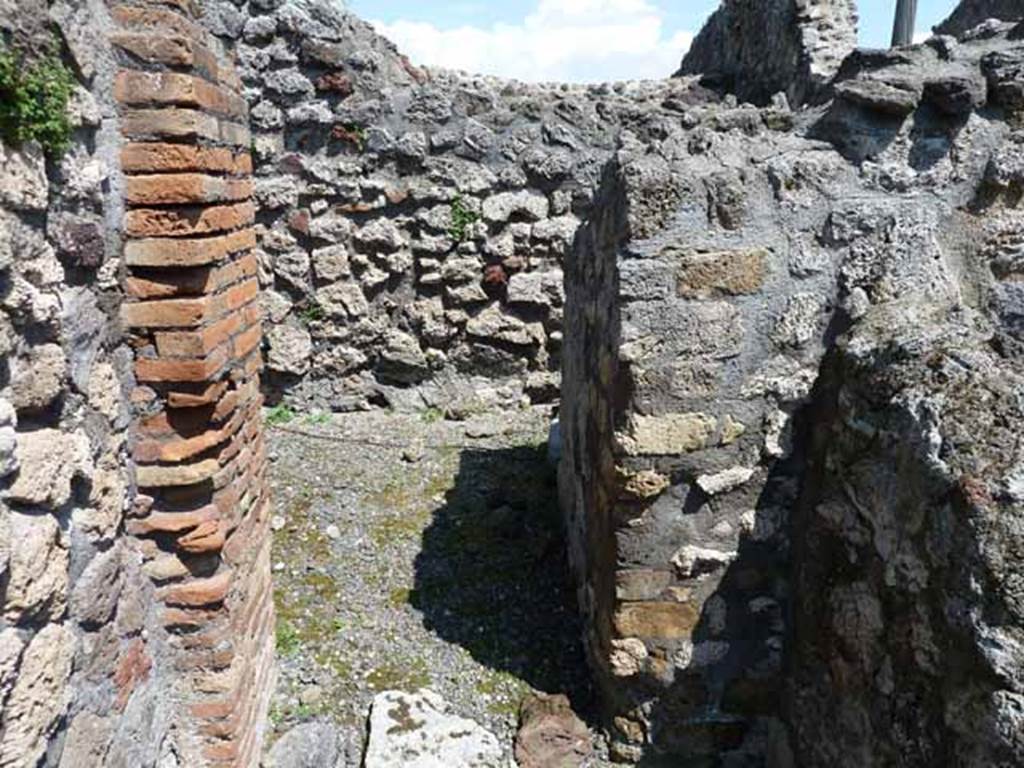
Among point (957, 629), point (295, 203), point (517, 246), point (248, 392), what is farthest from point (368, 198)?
point (957, 629)

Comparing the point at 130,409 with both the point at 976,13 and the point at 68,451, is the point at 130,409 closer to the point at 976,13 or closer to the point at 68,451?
the point at 68,451

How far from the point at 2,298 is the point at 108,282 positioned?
0.48 m

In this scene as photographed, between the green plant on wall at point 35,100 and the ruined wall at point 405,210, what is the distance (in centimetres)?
368

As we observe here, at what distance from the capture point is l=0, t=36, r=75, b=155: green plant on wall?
54.6 inches

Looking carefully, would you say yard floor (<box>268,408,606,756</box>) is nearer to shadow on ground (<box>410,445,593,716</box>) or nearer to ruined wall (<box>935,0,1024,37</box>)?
shadow on ground (<box>410,445,593,716</box>)

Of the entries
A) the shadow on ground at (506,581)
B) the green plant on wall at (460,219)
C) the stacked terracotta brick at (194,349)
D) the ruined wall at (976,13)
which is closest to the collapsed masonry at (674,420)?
the stacked terracotta brick at (194,349)

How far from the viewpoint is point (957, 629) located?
1549 millimetres

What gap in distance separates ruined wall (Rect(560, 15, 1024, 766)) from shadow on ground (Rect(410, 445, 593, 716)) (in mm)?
444

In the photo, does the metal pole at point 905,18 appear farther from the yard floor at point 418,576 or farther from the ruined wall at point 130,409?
the ruined wall at point 130,409

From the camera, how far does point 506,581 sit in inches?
138

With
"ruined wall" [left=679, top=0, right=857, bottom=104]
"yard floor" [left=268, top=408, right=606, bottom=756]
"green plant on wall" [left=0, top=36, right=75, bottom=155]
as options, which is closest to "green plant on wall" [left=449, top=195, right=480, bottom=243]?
"yard floor" [left=268, top=408, right=606, bottom=756]

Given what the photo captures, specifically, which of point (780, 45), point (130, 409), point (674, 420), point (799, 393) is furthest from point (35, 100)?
point (780, 45)

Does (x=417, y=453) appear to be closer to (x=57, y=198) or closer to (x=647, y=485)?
(x=647, y=485)

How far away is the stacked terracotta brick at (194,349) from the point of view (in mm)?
1880
